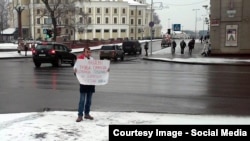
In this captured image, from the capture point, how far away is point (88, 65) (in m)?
9.09

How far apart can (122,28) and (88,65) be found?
482 ft

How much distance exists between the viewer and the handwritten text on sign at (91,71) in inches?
352

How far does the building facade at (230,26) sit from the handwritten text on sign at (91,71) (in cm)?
3027

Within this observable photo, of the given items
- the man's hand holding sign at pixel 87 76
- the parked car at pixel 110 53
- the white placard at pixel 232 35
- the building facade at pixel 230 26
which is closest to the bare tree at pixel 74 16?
the parked car at pixel 110 53

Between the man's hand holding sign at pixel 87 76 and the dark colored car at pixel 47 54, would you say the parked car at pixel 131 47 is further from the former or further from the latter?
the man's hand holding sign at pixel 87 76

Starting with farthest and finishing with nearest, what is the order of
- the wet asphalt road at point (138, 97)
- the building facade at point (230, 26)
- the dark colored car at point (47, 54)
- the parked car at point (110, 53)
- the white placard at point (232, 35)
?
the parked car at point (110, 53) < the white placard at point (232, 35) < the building facade at point (230, 26) < the dark colored car at point (47, 54) < the wet asphalt road at point (138, 97)

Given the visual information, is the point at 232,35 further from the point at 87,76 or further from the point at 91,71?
the point at 87,76

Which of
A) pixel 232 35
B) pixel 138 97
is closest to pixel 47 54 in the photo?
pixel 138 97

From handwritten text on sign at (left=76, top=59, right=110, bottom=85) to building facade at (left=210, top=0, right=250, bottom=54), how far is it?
99.3ft

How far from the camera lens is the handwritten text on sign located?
894cm

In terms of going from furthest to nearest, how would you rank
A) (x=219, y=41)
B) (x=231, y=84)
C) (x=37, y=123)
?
(x=219, y=41) < (x=231, y=84) < (x=37, y=123)

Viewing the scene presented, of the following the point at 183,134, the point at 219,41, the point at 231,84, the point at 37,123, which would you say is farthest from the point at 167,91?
the point at 219,41

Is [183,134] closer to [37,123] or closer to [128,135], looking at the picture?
[128,135]

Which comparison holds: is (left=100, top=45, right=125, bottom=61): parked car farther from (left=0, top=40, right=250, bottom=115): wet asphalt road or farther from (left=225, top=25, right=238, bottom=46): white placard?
(left=0, top=40, right=250, bottom=115): wet asphalt road
